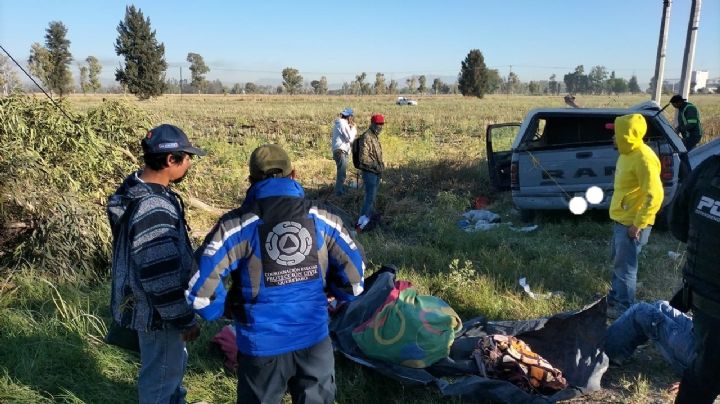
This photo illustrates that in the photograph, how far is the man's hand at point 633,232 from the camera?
390 centimetres

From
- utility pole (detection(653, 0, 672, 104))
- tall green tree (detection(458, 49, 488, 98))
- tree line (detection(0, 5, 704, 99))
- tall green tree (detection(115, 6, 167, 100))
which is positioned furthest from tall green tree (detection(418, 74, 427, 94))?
utility pole (detection(653, 0, 672, 104))

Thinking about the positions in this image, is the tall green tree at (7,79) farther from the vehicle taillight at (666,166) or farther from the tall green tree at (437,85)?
the tall green tree at (437,85)

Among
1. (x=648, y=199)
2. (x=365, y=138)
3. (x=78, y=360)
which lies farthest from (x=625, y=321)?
(x=365, y=138)

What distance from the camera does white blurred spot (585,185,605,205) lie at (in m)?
6.57

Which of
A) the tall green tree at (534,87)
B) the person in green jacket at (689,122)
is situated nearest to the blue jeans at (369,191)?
the person in green jacket at (689,122)

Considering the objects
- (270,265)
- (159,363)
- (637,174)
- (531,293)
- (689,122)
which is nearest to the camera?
(270,265)

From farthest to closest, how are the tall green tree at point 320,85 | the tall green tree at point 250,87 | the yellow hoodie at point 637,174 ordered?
the tall green tree at point 250,87
the tall green tree at point 320,85
the yellow hoodie at point 637,174

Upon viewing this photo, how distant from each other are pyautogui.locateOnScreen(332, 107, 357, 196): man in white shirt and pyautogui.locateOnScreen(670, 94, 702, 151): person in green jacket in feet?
17.8

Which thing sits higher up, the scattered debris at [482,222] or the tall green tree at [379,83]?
the tall green tree at [379,83]

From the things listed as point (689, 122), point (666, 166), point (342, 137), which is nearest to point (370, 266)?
point (666, 166)

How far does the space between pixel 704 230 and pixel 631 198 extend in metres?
1.70

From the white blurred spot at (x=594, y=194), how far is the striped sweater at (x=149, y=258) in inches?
223

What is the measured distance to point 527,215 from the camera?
7.29m

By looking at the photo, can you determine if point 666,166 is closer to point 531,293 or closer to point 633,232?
point 633,232
